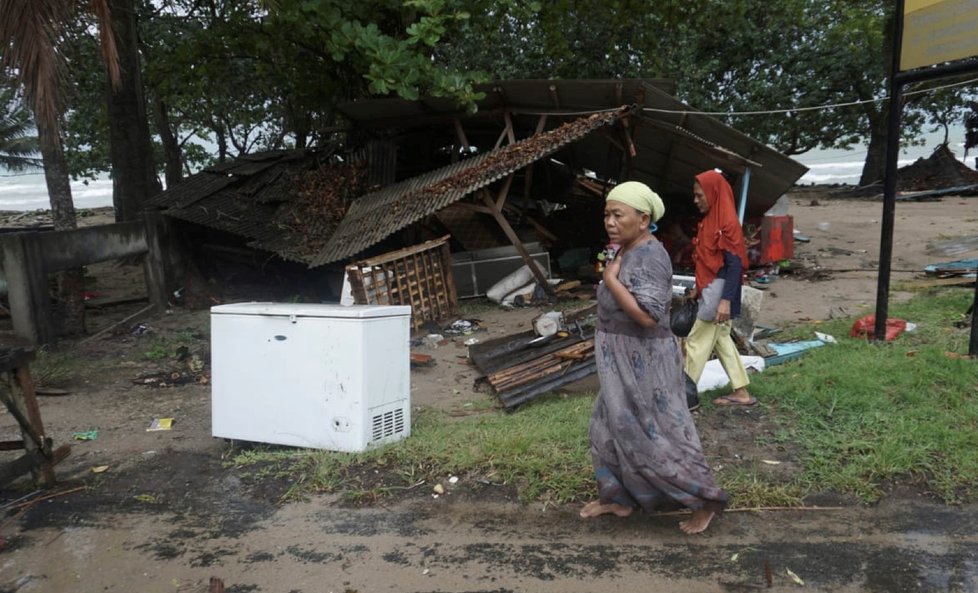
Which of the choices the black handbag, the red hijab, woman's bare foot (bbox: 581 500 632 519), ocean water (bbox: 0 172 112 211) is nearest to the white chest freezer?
woman's bare foot (bbox: 581 500 632 519)

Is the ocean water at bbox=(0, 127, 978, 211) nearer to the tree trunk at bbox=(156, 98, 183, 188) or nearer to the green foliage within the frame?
the green foliage

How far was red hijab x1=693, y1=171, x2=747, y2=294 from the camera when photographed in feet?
14.1

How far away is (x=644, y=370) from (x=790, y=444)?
5.16 feet

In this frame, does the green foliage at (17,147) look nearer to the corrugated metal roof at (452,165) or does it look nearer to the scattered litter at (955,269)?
the corrugated metal roof at (452,165)

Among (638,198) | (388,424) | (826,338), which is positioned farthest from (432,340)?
(638,198)

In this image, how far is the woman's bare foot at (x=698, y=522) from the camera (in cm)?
325

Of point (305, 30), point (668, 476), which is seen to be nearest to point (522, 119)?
point (305, 30)

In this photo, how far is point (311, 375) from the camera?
4223 mm

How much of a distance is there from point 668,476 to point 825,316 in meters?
5.78

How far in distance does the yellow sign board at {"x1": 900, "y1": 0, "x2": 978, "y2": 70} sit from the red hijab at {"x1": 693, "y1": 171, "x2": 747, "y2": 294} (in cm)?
250

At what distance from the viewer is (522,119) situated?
1112cm

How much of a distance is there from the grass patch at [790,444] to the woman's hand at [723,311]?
69 centimetres

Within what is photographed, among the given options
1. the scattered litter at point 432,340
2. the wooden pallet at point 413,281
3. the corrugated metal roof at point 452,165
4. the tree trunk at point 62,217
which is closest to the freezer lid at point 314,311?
the tree trunk at point 62,217

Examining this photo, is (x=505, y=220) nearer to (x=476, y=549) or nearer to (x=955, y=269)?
(x=955, y=269)
